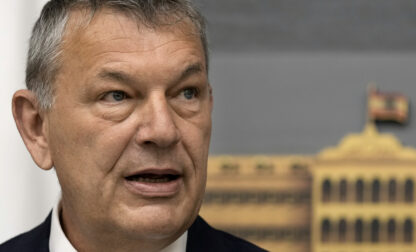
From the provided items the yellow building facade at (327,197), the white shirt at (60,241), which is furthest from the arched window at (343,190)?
the white shirt at (60,241)

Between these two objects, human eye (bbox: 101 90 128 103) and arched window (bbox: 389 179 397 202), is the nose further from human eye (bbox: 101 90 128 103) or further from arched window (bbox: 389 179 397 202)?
arched window (bbox: 389 179 397 202)

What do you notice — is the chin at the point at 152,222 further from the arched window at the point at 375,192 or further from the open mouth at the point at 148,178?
the arched window at the point at 375,192

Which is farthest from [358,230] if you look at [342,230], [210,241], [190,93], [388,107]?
[190,93]

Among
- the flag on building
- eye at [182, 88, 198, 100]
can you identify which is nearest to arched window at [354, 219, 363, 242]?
the flag on building

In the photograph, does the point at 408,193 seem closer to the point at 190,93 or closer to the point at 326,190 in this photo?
the point at 326,190

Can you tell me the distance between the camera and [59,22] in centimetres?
100

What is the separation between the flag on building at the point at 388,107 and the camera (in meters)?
1.54

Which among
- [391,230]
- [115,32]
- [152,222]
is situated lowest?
[391,230]

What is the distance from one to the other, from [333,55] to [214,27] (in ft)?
0.87

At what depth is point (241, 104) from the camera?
1.60 metres

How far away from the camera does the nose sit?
92cm

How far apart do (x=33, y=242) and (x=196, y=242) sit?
0.82ft

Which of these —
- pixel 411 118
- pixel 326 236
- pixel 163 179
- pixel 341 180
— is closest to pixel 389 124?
pixel 411 118

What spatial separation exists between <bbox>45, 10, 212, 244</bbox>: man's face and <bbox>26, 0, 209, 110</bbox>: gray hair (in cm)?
1
